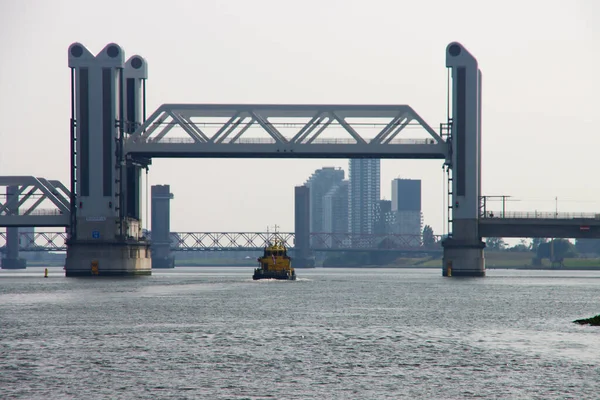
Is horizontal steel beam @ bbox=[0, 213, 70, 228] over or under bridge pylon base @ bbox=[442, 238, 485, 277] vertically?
over

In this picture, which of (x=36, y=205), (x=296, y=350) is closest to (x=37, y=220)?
(x=36, y=205)

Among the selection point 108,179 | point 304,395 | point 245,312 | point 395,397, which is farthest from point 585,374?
point 108,179

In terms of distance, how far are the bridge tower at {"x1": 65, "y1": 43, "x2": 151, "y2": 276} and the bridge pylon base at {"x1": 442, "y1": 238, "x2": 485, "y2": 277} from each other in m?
47.9

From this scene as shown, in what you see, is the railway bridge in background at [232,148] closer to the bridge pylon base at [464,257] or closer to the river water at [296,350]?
the bridge pylon base at [464,257]

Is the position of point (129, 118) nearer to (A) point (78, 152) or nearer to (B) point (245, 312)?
(A) point (78, 152)

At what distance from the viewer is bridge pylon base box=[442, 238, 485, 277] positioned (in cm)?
15988

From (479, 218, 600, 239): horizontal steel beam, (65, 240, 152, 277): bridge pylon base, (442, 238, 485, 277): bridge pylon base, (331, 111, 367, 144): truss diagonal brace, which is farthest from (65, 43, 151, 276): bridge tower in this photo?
(479, 218, 600, 239): horizontal steel beam

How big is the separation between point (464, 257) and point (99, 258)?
5398 cm

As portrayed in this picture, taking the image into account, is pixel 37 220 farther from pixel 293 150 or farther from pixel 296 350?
pixel 296 350

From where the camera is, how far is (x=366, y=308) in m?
92.1

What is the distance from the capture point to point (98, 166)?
519 feet

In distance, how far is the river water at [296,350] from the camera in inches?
1721

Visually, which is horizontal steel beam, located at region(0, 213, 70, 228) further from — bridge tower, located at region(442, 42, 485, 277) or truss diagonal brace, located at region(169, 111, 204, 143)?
bridge tower, located at region(442, 42, 485, 277)

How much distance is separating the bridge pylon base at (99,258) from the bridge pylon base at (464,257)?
1872 inches
